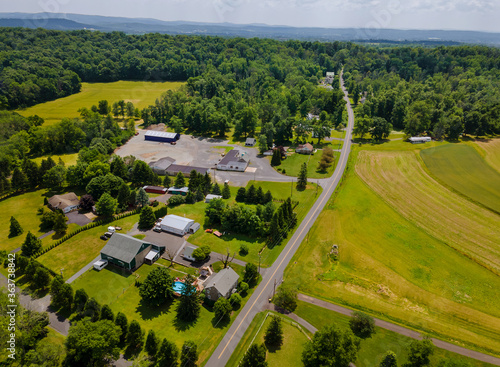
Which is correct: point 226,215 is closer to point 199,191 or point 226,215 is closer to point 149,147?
point 199,191

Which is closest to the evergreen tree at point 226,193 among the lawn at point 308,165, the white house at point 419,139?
the lawn at point 308,165

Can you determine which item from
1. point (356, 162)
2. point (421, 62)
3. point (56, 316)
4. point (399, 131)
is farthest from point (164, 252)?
point (421, 62)

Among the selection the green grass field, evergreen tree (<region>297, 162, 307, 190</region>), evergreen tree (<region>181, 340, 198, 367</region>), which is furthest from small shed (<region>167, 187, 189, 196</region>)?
the green grass field

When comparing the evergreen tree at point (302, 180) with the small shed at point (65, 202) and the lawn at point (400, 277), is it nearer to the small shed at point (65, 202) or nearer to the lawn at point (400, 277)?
the lawn at point (400, 277)

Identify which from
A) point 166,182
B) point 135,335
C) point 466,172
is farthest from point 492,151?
point 135,335

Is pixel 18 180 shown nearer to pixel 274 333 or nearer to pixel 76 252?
pixel 76 252
